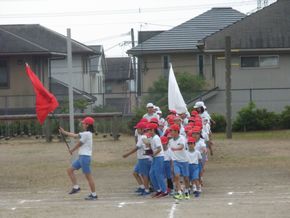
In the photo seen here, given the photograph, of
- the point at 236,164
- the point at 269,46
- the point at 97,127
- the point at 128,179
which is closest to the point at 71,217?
the point at 128,179

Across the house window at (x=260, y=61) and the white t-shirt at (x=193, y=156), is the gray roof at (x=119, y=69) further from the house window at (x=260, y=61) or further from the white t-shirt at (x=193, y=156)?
the white t-shirt at (x=193, y=156)

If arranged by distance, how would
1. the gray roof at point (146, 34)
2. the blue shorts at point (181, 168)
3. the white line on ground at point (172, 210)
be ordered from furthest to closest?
the gray roof at point (146, 34), the blue shorts at point (181, 168), the white line on ground at point (172, 210)

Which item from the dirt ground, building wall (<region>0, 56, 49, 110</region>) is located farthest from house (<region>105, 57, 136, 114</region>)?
the dirt ground

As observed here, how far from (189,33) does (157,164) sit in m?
40.5

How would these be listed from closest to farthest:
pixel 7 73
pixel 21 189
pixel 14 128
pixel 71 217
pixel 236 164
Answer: pixel 71 217 → pixel 21 189 → pixel 236 164 → pixel 14 128 → pixel 7 73

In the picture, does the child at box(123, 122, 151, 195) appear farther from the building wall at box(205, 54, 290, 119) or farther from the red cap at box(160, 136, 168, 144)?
the building wall at box(205, 54, 290, 119)

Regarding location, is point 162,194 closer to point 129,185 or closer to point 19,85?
point 129,185

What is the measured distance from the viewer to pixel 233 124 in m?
35.6

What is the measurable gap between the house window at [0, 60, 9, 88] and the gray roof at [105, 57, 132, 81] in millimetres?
40614

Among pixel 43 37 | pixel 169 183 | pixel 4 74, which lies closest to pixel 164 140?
pixel 169 183

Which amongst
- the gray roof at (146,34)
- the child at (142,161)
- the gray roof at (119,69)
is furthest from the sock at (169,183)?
the gray roof at (119,69)

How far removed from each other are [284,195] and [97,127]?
2015 centimetres

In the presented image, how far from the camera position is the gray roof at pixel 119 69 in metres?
86.4

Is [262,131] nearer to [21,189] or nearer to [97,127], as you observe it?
[97,127]
